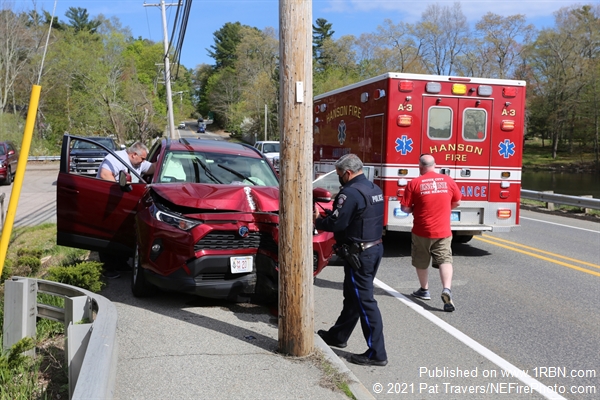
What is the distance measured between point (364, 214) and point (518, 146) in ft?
21.7

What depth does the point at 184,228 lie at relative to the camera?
19.7 feet

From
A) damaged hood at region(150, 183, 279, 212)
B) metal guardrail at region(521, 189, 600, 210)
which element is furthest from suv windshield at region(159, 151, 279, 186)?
metal guardrail at region(521, 189, 600, 210)

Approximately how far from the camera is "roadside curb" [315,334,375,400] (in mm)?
4303

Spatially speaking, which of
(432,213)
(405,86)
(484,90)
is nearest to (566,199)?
(484,90)

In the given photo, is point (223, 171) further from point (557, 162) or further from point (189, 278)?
point (557, 162)

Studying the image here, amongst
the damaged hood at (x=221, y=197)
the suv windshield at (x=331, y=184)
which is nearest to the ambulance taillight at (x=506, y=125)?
the suv windshield at (x=331, y=184)

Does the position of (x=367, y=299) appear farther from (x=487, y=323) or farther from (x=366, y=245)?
(x=487, y=323)

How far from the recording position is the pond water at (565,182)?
123ft

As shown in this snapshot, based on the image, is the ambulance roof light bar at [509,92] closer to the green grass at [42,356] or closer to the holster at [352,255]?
the holster at [352,255]

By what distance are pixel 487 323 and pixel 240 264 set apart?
284 cm

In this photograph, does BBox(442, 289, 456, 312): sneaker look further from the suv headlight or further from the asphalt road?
the suv headlight

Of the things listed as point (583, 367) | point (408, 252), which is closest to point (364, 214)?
point (583, 367)

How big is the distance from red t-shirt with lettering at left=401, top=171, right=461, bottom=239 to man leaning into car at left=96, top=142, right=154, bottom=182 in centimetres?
350

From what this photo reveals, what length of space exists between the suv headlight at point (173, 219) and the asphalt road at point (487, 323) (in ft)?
3.10
